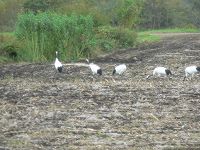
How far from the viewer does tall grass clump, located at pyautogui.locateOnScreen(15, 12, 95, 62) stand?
27.6 metres

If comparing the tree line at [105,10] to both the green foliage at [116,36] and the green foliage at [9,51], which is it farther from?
the green foliage at [9,51]

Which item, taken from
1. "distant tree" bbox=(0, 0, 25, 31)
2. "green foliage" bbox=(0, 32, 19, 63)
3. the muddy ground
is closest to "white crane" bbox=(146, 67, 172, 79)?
the muddy ground

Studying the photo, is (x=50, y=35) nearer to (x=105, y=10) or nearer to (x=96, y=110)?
(x=96, y=110)

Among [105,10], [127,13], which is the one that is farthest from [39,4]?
[127,13]

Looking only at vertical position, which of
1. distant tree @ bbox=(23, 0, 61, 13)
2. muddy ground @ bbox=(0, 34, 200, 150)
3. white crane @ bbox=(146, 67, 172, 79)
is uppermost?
distant tree @ bbox=(23, 0, 61, 13)

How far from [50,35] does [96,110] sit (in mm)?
13701

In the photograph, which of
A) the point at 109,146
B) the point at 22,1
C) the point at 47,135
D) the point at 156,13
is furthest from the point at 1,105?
the point at 156,13

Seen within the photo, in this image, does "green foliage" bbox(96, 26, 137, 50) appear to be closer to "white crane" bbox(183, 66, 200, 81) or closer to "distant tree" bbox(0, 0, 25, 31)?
"distant tree" bbox(0, 0, 25, 31)

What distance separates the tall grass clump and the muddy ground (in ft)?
11.8

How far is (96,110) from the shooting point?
1490 centimetres

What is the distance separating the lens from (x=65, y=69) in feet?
80.0

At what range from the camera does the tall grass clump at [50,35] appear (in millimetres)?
27647

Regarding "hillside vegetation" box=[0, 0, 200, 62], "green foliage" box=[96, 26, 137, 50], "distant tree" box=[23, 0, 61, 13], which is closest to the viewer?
"hillside vegetation" box=[0, 0, 200, 62]

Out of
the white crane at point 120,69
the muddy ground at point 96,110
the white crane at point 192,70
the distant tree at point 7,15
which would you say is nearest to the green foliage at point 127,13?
the distant tree at point 7,15
